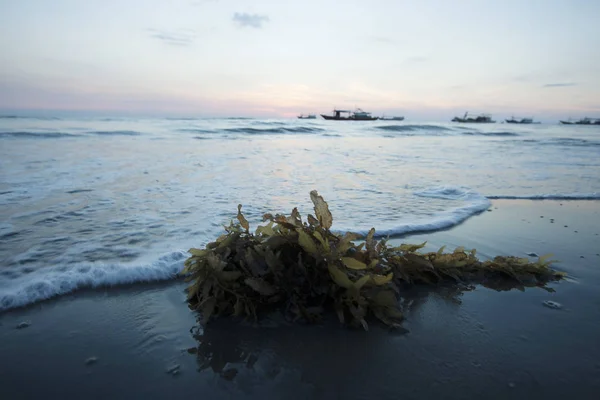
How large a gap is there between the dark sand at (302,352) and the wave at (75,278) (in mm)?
103

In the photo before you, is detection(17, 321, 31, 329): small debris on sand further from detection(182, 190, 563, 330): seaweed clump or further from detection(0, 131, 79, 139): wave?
detection(0, 131, 79, 139): wave

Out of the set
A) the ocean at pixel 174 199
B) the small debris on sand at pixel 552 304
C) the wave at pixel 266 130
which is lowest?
the ocean at pixel 174 199

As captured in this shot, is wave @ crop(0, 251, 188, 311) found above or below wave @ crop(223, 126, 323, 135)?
below

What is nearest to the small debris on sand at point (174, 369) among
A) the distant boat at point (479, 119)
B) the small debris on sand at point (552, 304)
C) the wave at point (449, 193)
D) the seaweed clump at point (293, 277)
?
the seaweed clump at point (293, 277)

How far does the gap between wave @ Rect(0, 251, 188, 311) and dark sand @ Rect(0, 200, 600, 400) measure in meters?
0.10

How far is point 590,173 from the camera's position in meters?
8.84

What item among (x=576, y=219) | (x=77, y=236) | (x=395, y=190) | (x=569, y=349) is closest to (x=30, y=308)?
(x=77, y=236)

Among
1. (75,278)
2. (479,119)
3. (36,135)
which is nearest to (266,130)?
(36,135)

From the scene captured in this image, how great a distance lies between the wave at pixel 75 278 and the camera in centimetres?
249

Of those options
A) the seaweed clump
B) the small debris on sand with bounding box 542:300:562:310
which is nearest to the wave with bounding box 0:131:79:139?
the seaweed clump

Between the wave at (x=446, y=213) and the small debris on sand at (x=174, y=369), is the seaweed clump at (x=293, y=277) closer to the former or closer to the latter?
the small debris on sand at (x=174, y=369)

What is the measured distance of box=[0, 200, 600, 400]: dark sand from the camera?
164cm

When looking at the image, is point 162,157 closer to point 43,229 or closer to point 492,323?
point 43,229

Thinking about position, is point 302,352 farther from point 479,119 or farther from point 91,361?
point 479,119
